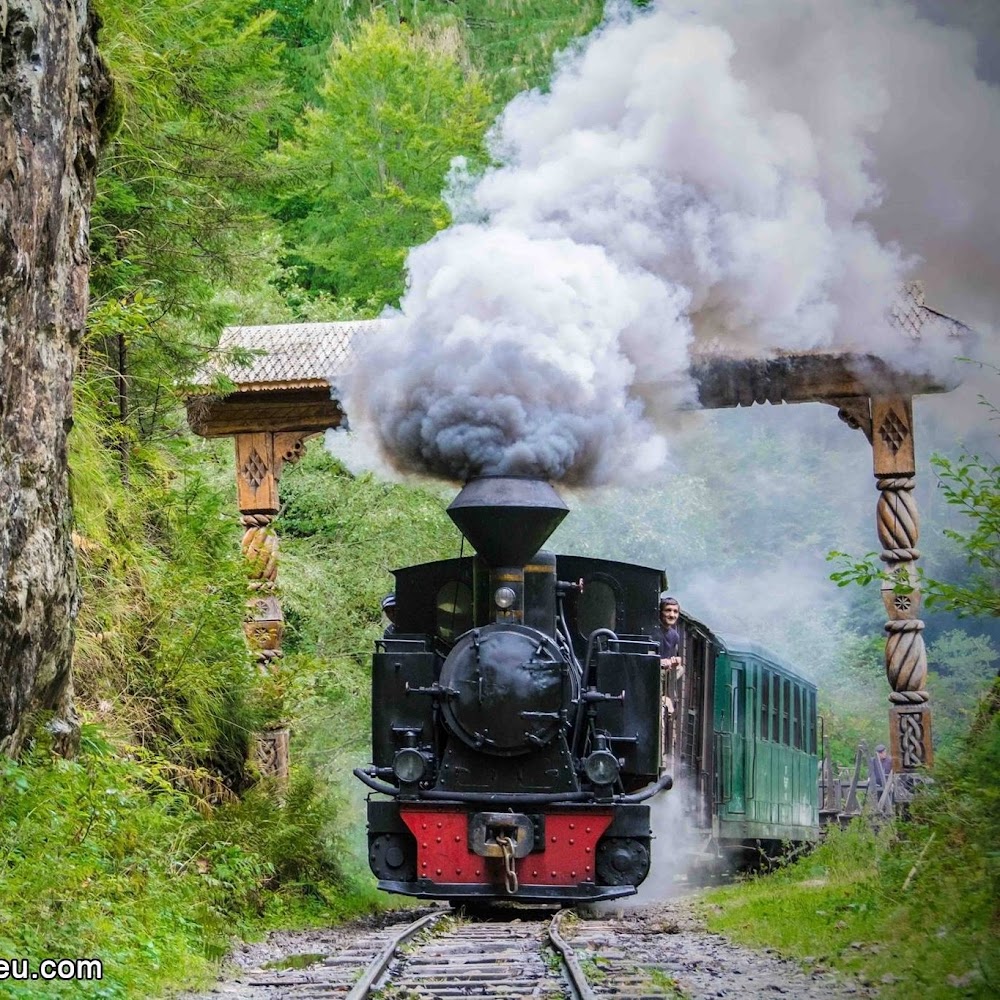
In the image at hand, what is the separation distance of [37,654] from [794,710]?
1161 centimetres

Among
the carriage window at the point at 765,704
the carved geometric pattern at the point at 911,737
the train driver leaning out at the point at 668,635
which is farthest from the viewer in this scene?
the carriage window at the point at 765,704

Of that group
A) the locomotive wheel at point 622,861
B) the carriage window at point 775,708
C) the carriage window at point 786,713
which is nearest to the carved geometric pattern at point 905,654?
the locomotive wheel at point 622,861

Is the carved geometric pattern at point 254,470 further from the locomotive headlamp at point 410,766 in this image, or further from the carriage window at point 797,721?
the carriage window at point 797,721

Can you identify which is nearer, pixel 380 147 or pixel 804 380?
pixel 804 380

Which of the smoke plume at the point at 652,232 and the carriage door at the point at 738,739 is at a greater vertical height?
the smoke plume at the point at 652,232

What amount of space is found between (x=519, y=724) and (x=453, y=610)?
1253mm

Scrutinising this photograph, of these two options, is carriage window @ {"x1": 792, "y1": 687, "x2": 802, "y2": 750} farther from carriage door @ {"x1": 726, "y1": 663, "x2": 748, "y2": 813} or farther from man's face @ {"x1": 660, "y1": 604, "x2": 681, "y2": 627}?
man's face @ {"x1": 660, "y1": 604, "x2": 681, "y2": 627}

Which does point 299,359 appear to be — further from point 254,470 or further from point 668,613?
point 668,613

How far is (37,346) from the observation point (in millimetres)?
7406

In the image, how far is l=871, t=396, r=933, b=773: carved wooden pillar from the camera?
36.8 feet

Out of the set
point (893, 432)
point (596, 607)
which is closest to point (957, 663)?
point (893, 432)

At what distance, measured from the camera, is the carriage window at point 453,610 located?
9.82m

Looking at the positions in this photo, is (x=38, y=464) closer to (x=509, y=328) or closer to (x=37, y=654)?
(x=37, y=654)

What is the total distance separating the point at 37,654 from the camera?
738 cm
